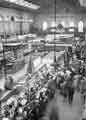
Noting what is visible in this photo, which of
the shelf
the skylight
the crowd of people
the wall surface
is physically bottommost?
the crowd of people

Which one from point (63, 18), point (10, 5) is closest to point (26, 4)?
point (10, 5)

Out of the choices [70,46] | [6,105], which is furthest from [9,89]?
[70,46]

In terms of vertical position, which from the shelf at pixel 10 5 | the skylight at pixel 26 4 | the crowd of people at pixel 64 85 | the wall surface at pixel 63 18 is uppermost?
the skylight at pixel 26 4

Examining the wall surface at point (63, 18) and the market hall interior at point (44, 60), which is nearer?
the market hall interior at point (44, 60)

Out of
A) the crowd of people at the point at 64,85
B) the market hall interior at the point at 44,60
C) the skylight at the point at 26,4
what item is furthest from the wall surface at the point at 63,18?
the crowd of people at the point at 64,85

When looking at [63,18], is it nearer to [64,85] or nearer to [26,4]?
[26,4]

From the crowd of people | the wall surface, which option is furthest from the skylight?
the crowd of people

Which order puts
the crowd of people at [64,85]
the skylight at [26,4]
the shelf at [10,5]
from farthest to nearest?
1. the crowd of people at [64,85]
2. the skylight at [26,4]
3. the shelf at [10,5]

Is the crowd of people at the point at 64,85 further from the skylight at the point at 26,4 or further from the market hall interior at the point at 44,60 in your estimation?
the skylight at the point at 26,4

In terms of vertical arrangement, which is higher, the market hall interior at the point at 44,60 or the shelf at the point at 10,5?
the shelf at the point at 10,5

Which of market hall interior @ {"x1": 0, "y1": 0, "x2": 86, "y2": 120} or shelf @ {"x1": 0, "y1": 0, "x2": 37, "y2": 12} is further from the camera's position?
market hall interior @ {"x1": 0, "y1": 0, "x2": 86, "y2": 120}

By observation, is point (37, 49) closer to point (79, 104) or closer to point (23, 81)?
point (23, 81)

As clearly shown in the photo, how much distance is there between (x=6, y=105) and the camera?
1352mm

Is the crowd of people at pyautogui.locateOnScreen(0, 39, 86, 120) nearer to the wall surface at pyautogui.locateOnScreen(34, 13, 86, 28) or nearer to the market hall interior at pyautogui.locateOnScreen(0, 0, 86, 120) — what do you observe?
the market hall interior at pyautogui.locateOnScreen(0, 0, 86, 120)
